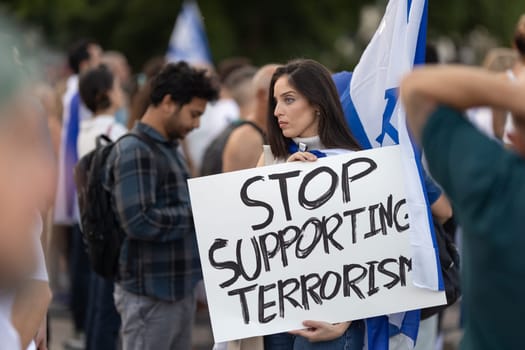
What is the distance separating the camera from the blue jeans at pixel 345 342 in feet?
14.0

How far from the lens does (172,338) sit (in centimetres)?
539

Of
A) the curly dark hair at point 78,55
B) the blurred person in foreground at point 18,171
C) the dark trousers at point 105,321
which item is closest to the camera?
the blurred person in foreground at point 18,171

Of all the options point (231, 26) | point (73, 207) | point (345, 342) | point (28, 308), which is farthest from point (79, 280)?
point (231, 26)

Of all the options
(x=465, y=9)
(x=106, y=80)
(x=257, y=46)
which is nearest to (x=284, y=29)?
(x=257, y=46)

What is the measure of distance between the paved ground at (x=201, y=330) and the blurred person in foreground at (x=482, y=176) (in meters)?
5.80

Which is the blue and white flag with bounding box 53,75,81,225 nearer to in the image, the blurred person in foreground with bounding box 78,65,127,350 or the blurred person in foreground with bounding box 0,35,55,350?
the blurred person in foreground with bounding box 78,65,127,350

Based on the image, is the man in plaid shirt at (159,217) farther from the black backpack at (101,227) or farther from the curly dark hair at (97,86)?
the curly dark hair at (97,86)

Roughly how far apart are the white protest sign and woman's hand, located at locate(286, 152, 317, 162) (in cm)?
3

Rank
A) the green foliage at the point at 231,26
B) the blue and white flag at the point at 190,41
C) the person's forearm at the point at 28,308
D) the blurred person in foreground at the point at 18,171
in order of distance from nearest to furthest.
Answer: the blurred person in foreground at the point at 18,171
the person's forearm at the point at 28,308
the blue and white flag at the point at 190,41
the green foliage at the point at 231,26

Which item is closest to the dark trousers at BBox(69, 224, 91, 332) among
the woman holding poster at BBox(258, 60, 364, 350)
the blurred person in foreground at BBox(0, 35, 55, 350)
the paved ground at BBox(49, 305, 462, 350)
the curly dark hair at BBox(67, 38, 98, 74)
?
the paved ground at BBox(49, 305, 462, 350)

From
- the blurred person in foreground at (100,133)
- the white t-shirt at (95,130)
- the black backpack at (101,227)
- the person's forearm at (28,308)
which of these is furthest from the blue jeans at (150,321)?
the person's forearm at (28,308)

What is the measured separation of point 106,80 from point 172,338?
2542 millimetres

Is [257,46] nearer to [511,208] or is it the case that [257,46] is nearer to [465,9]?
[465,9]

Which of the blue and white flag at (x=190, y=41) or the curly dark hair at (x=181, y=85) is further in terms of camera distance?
the blue and white flag at (x=190, y=41)
